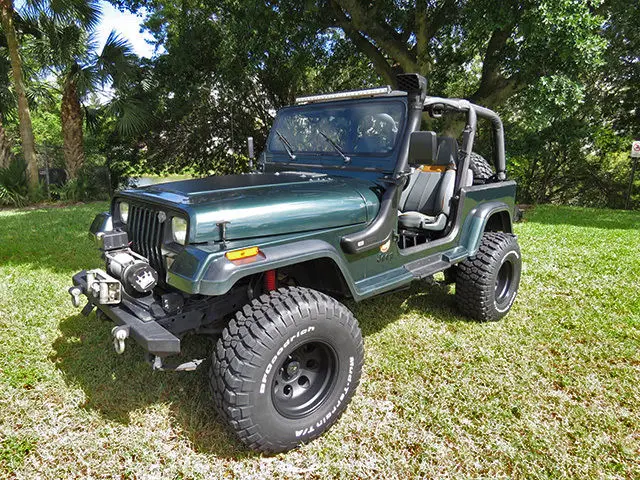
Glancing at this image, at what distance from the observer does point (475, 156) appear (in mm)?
4660

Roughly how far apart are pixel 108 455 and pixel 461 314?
2920mm

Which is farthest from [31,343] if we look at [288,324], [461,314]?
[461,314]

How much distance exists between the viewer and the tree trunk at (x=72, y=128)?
37.8 feet

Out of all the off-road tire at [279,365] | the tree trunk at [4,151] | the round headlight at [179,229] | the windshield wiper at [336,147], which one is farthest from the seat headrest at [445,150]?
the tree trunk at [4,151]

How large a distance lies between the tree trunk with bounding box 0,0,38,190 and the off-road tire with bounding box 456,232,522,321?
39.9 feet

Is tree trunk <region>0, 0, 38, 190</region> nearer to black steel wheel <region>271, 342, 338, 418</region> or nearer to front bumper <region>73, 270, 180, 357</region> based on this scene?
front bumper <region>73, 270, 180, 357</region>

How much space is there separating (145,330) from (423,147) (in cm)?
187

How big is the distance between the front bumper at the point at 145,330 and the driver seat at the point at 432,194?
1.99 meters

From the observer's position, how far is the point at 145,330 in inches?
83.8

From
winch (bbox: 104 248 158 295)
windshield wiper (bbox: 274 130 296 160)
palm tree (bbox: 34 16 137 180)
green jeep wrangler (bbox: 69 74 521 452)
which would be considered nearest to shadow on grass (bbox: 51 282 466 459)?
green jeep wrangler (bbox: 69 74 521 452)

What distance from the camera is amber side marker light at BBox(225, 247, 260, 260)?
211cm

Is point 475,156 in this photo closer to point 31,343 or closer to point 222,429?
point 222,429

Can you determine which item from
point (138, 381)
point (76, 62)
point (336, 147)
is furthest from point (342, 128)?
point (76, 62)

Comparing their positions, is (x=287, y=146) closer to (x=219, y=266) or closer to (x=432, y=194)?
(x=432, y=194)
